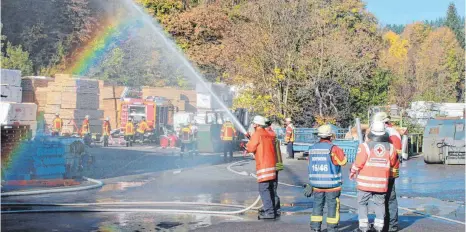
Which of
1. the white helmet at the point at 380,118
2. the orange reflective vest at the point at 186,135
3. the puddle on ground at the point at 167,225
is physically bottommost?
the puddle on ground at the point at 167,225

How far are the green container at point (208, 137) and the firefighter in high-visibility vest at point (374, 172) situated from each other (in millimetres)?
19283

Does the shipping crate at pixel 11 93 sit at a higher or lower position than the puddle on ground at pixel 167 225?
higher

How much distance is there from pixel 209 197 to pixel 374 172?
17.2ft

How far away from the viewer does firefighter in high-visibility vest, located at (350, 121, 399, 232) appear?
9.55 m

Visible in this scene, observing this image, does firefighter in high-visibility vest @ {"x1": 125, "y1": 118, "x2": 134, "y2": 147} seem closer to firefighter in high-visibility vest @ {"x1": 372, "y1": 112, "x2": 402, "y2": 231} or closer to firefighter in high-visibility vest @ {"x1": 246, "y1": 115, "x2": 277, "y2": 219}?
firefighter in high-visibility vest @ {"x1": 246, "y1": 115, "x2": 277, "y2": 219}

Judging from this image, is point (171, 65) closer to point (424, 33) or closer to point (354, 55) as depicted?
point (354, 55)

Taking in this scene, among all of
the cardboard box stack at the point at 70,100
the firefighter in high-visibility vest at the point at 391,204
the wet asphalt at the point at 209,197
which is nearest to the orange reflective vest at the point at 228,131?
the wet asphalt at the point at 209,197

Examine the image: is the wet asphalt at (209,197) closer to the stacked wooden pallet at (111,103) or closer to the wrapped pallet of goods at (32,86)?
the wrapped pallet of goods at (32,86)

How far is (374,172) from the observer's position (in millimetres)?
9578

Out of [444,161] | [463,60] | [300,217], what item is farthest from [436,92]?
[300,217]

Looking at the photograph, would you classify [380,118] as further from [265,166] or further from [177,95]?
[177,95]

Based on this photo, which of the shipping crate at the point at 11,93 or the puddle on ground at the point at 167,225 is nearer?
the puddle on ground at the point at 167,225

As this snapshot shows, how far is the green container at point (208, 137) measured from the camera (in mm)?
28875

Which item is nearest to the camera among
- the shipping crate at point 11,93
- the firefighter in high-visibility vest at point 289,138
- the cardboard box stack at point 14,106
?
the cardboard box stack at point 14,106
